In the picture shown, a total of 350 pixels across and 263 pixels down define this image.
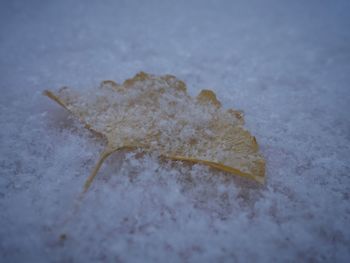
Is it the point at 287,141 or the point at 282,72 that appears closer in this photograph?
the point at 287,141

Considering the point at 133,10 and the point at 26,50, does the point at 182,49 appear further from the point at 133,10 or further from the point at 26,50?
the point at 26,50

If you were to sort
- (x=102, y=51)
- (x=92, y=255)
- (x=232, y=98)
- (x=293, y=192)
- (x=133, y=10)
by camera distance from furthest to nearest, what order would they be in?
1. (x=133, y=10)
2. (x=102, y=51)
3. (x=232, y=98)
4. (x=293, y=192)
5. (x=92, y=255)

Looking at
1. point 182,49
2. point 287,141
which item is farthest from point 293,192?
point 182,49
